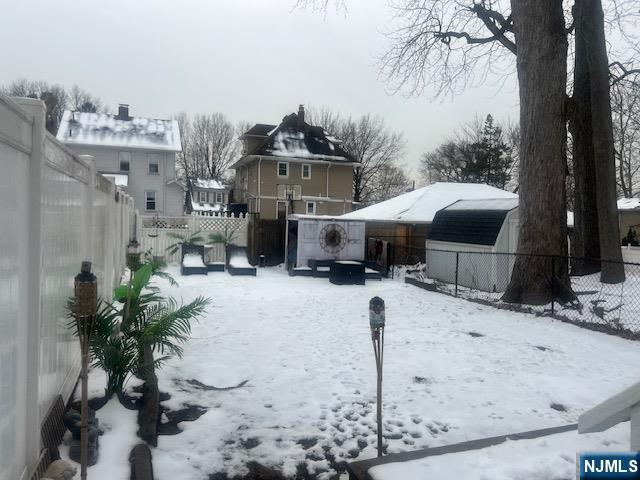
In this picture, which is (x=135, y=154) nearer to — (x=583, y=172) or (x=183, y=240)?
(x=183, y=240)

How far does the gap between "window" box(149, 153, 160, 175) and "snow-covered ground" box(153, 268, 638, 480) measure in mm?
23443

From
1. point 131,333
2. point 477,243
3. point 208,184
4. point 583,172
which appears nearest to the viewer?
point 131,333

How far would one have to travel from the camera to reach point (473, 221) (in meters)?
14.7

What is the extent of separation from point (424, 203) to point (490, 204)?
6.70m

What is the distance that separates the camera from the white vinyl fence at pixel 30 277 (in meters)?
2.27

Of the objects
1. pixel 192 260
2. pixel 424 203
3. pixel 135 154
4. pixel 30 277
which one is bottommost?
pixel 192 260

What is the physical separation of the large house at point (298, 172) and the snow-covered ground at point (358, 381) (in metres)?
23.0

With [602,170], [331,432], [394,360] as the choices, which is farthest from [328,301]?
[602,170]

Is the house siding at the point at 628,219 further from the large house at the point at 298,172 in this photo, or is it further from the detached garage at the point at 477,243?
the detached garage at the point at 477,243

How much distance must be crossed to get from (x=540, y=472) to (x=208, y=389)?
318cm

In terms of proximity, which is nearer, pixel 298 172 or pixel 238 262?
pixel 238 262

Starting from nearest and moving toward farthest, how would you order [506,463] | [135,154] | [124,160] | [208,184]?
1. [506,463]
2. [124,160]
3. [135,154]
4. [208,184]

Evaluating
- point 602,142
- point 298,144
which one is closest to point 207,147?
point 298,144

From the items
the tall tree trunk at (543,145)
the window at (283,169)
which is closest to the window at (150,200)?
the window at (283,169)
